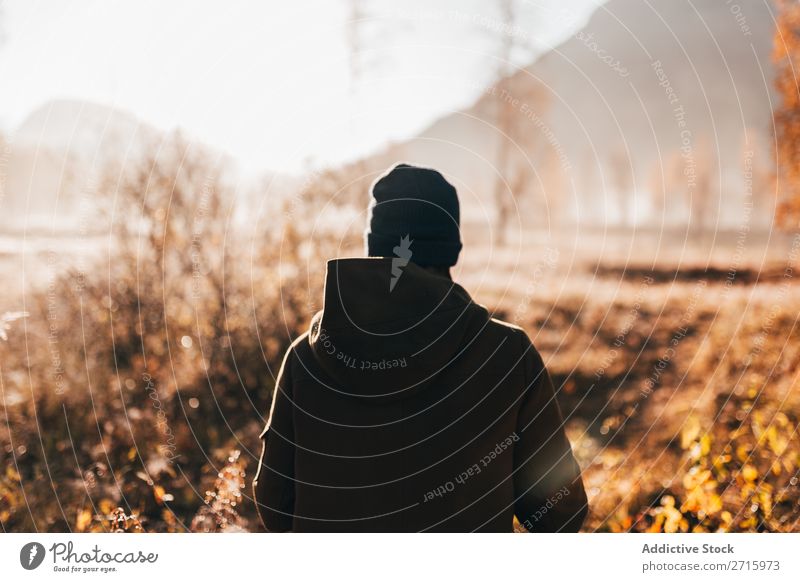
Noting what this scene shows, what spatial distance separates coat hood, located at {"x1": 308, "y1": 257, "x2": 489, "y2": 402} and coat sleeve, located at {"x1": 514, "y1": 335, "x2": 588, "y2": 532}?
29 cm

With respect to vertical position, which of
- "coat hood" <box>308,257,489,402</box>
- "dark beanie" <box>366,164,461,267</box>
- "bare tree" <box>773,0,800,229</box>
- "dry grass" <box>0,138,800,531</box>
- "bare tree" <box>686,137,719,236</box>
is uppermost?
"bare tree" <box>686,137,719,236</box>

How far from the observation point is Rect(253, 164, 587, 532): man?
1977mm

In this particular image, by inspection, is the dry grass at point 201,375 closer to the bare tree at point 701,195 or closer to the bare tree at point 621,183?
the bare tree at point 621,183

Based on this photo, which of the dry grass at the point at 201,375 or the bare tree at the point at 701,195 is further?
the bare tree at the point at 701,195

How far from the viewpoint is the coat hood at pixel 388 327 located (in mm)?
1932

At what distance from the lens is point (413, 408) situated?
6.66 ft

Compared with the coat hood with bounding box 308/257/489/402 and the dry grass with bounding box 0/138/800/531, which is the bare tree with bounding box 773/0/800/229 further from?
the coat hood with bounding box 308/257/489/402

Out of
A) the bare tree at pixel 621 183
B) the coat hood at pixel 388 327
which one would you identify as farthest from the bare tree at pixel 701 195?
the coat hood at pixel 388 327

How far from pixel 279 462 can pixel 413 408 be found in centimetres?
65

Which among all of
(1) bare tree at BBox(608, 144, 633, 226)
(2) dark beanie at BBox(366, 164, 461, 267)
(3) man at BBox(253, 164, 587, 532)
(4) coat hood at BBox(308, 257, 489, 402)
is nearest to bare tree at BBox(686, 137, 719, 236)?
(1) bare tree at BBox(608, 144, 633, 226)

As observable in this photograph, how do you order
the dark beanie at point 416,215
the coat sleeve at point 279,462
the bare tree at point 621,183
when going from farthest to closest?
the bare tree at point 621,183, the dark beanie at point 416,215, the coat sleeve at point 279,462

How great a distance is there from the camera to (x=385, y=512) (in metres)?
2.14

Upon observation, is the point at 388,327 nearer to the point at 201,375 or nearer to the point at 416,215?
the point at 416,215
